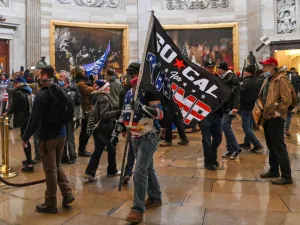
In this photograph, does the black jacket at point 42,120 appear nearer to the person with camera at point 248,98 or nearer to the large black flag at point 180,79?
the large black flag at point 180,79

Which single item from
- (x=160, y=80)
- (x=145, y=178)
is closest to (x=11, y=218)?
(x=145, y=178)

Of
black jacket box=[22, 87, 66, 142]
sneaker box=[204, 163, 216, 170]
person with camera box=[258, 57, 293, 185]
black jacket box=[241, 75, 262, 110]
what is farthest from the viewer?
black jacket box=[241, 75, 262, 110]

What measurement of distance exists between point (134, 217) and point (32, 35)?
15.8 meters

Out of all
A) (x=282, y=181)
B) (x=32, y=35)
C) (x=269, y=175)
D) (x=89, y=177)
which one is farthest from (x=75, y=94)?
(x=32, y=35)

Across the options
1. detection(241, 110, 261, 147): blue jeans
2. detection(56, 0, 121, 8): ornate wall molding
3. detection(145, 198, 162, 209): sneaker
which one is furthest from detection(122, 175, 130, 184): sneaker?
detection(56, 0, 121, 8): ornate wall molding

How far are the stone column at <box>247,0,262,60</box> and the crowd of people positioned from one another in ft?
40.6

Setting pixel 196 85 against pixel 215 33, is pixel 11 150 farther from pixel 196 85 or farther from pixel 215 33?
pixel 215 33

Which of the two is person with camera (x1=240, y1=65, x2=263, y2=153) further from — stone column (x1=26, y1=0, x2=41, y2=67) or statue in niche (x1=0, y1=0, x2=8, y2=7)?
statue in niche (x1=0, y1=0, x2=8, y2=7)

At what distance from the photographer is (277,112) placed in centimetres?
515

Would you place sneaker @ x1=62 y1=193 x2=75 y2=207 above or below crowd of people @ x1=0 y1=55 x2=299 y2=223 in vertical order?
below

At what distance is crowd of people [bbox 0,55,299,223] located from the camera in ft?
13.1

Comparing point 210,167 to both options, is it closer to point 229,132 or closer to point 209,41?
point 229,132

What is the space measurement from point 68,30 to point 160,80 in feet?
51.7

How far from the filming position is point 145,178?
13.0 ft
